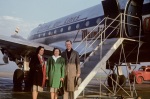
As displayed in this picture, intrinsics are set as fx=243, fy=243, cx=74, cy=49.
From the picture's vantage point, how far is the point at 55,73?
6887 mm

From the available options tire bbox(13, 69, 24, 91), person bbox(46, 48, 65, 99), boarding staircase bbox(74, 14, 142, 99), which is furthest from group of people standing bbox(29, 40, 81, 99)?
tire bbox(13, 69, 24, 91)

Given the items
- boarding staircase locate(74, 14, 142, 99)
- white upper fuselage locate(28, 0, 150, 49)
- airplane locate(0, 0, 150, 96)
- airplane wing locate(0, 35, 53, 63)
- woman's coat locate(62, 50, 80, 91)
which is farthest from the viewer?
white upper fuselage locate(28, 0, 150, 49)

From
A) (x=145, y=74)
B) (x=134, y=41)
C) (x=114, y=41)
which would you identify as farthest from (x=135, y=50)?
(x=145, y=74)

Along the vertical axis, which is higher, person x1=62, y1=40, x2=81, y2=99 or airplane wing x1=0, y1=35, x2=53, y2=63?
airplane wing x1=0, y1=35, x2=53, y2=63

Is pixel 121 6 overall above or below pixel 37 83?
above

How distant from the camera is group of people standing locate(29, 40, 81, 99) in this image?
691cm

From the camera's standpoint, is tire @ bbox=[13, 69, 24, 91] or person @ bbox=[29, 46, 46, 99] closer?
person @ bbox=[29, 46, 46, 99]

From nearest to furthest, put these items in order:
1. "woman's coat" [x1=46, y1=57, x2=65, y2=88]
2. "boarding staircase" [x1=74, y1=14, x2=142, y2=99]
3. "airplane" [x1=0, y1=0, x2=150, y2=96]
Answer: "woman's coat" [x1=46, y1=57, x2=65, y2=88] < "boarding staircase" [x1=74, y1=14, x2=142, y2=99] < "airplane" [x1=0, y1=0, x2=150, y2=96]

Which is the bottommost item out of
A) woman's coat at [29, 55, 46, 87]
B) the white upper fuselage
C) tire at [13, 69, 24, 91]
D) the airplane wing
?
tire at [13, 69, 24, 91]

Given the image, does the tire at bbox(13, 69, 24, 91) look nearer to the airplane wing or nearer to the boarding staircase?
the airplane wing

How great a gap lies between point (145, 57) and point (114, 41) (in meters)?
3.10

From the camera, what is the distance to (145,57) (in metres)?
11.6

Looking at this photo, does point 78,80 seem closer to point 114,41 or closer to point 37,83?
point 37,83

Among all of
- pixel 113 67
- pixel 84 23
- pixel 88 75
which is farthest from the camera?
pixel 113 67
